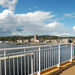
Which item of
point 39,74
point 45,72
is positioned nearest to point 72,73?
point 45,72

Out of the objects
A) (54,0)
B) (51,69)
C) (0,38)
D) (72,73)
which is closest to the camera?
(72,73)

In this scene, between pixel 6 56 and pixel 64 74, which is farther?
pixel 64 74

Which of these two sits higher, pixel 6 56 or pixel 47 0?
pixel 47 0

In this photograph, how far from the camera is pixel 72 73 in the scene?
3.01 meters

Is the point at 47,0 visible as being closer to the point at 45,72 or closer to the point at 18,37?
the point at 45,72

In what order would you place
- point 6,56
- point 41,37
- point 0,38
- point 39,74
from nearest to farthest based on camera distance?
1. point 6,56
2. point 39,74
3. point 0,38
4. point 41,37

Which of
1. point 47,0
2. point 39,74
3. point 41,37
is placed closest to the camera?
point 39,74

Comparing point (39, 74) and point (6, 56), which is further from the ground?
point (6, 56)

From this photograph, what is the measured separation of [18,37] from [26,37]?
10.3 metres

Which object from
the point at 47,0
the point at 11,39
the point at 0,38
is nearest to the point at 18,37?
the point at 11,39

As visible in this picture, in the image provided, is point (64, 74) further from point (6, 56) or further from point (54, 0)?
point (54, 0)

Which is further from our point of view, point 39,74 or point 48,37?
point 48,37

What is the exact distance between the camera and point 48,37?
362 feet

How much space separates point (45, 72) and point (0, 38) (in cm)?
11346
